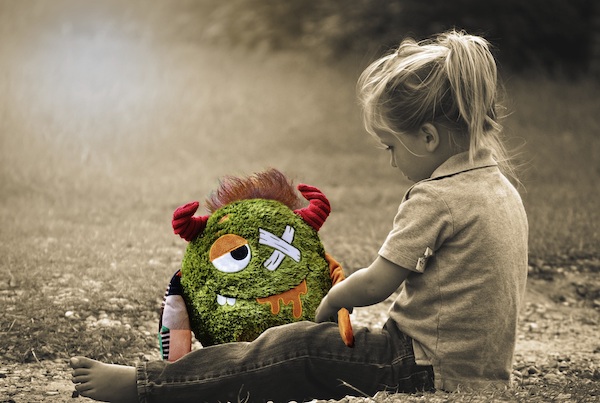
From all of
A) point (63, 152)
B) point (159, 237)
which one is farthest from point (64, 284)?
point (63, 152)

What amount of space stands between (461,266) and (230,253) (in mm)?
725

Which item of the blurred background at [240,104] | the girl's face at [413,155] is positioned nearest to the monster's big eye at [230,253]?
the girl's face at [413,155]

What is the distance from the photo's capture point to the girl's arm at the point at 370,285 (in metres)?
2.47

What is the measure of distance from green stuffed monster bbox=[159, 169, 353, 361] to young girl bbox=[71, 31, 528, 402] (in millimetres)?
106

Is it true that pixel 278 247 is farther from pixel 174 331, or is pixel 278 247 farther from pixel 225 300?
pixel 174 331

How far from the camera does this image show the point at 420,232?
Answer: 2436 mm

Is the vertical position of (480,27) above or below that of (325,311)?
above

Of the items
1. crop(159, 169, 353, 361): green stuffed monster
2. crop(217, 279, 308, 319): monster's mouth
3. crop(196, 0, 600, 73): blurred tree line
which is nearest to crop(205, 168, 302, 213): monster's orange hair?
crop(159, 169, 353, 361): green stuffed monster

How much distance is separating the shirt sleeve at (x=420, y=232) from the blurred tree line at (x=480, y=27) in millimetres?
6975

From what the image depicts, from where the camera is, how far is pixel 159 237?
501cm

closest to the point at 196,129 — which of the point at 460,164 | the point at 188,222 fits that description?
the point at 188,222

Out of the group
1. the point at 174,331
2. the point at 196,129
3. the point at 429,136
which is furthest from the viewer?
the point at 196,129

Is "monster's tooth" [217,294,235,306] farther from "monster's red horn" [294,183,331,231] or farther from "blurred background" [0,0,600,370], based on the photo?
"blurred background" [0,0,600,370]

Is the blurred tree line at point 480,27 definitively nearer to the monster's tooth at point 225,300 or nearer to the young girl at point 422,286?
the young girl at point 422,286
